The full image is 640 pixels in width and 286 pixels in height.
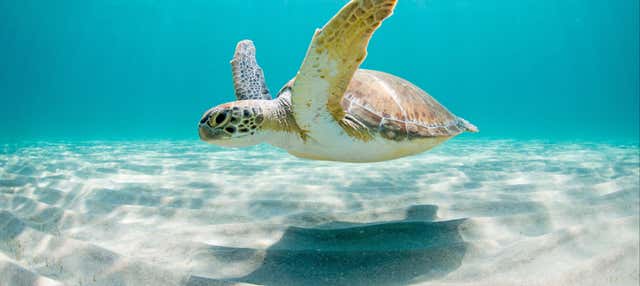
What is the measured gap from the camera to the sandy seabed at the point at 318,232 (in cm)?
160

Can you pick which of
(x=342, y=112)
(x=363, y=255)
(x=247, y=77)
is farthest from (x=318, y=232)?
(x=247, y=77)

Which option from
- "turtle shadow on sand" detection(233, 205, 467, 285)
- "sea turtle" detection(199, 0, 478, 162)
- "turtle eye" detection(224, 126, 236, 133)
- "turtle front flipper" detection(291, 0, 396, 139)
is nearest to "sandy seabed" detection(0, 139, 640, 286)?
"turtle shadow on sand" detection(233, 205, 467, 285)

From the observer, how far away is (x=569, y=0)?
152 ft

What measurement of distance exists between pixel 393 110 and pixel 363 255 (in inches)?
49.0

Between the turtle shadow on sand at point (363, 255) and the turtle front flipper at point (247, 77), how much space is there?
1634mm

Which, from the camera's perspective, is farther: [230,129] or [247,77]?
[247,77]

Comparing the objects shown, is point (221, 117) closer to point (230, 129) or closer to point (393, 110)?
point (230, 129)

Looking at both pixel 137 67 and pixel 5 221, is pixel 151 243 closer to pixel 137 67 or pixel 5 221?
pixel 5 221

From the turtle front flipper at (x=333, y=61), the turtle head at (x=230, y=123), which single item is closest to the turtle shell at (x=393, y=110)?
the turtle front flipper at (x=333, y=61)

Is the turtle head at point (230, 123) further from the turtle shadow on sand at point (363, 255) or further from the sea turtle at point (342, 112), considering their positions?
the turtle shadow on sand at point (363, 255)

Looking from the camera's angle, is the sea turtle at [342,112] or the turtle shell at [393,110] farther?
the turtle shell at [393,110]

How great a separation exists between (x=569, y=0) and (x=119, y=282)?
206 feet

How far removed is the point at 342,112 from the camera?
220cm

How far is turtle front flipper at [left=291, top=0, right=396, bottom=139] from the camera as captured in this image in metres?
1.61
